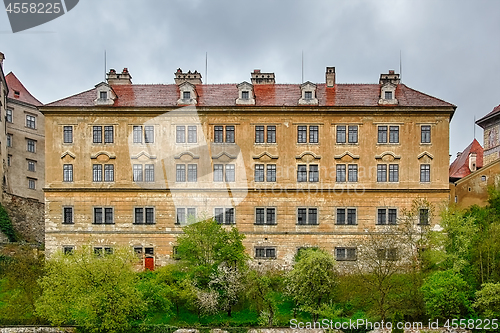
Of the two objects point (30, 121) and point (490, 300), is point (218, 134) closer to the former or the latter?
point (490, 300)

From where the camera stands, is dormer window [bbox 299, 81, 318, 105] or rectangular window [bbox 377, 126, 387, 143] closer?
rectangular window [bbox 377, 126, 387, 143]

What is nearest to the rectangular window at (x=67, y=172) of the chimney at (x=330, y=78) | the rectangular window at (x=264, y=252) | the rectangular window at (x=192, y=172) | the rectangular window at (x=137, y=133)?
the rectangular window at (x=137, y=133)

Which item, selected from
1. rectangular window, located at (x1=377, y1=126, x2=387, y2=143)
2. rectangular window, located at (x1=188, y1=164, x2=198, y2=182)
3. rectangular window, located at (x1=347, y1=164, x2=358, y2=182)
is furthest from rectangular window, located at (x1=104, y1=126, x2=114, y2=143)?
rectangular window, located at (x1=377, y1=126, x2=387, y2=143)

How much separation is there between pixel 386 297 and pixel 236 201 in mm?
11649

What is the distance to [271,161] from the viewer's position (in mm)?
34344

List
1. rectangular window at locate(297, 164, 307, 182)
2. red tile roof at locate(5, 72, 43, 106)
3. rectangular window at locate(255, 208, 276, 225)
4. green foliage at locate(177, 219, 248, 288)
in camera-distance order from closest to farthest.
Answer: green foliage at locate(177, 219, 248, 288), rectangular window at locate(255, 208, 276, 225), rectangular window at locate(297, 164, 307, 182), red tile roof at locate(5, 72, 43, 106)

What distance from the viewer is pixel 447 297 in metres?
25.1

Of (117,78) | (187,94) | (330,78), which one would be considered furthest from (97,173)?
(330,78)

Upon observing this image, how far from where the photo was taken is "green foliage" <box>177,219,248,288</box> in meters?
29.2

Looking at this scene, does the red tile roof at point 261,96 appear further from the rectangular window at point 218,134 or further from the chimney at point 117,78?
the rectangular window at point 218,134

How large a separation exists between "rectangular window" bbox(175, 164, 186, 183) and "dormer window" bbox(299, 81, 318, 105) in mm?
8978

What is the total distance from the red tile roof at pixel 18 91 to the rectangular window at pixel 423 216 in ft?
116

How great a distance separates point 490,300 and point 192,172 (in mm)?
19218

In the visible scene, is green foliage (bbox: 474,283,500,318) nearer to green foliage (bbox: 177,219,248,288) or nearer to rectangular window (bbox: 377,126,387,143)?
rectangular window (bbox: 377,126,387,143)
